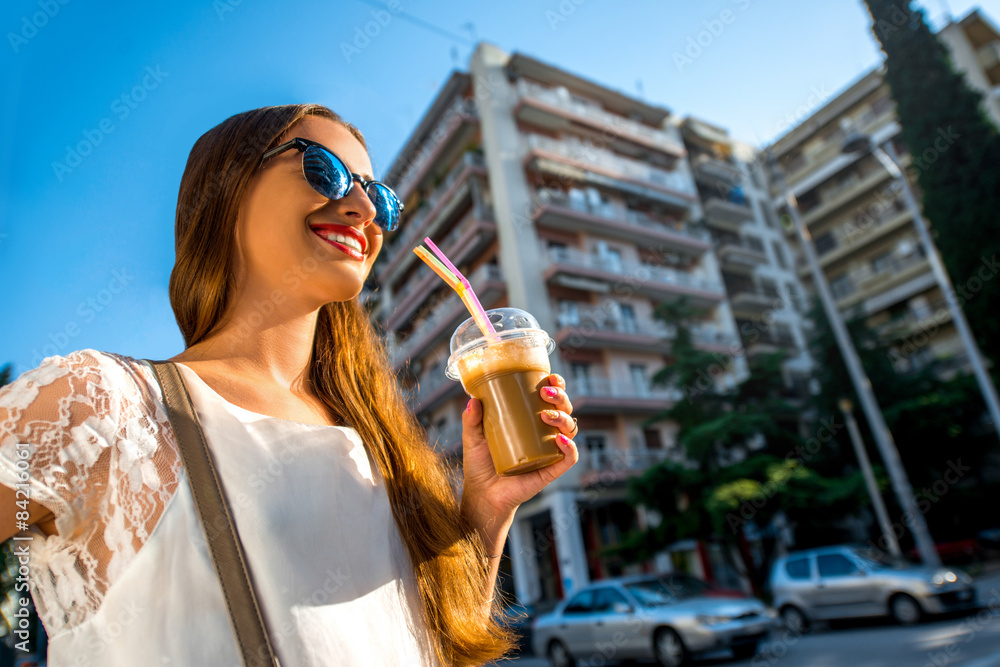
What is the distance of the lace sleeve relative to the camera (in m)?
0.85

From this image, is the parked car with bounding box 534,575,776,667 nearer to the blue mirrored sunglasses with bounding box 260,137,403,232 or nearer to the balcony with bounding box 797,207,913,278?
the blue mirrored sunglasses with bounding box 260,137,403,232

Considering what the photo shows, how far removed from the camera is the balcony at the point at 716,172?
30.7 m

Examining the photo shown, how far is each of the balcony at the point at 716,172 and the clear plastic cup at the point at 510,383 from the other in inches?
1237

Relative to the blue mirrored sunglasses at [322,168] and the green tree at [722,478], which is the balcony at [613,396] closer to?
the green tree at [722,478]

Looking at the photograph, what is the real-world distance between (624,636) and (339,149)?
8999mm

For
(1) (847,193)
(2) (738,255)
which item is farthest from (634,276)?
(1) (847,193)

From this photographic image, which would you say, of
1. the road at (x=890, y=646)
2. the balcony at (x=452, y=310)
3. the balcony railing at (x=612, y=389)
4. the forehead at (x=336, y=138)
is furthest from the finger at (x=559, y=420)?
the balcony at (x=452, y=310)

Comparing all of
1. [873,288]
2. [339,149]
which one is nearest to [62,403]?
[339,149]

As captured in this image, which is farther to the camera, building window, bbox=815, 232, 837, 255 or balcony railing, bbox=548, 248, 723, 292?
building window, bbox=815, 232, 837, 255

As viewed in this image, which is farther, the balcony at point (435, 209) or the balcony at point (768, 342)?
the balcony at point (768, 342)

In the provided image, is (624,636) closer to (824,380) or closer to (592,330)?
(592,330)

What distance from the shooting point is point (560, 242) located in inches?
939

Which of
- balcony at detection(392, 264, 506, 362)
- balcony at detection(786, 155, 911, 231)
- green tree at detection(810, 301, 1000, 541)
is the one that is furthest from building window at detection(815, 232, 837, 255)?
balcony at detection(392, 264, 506, 362)

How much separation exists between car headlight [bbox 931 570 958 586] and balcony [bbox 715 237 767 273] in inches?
861
